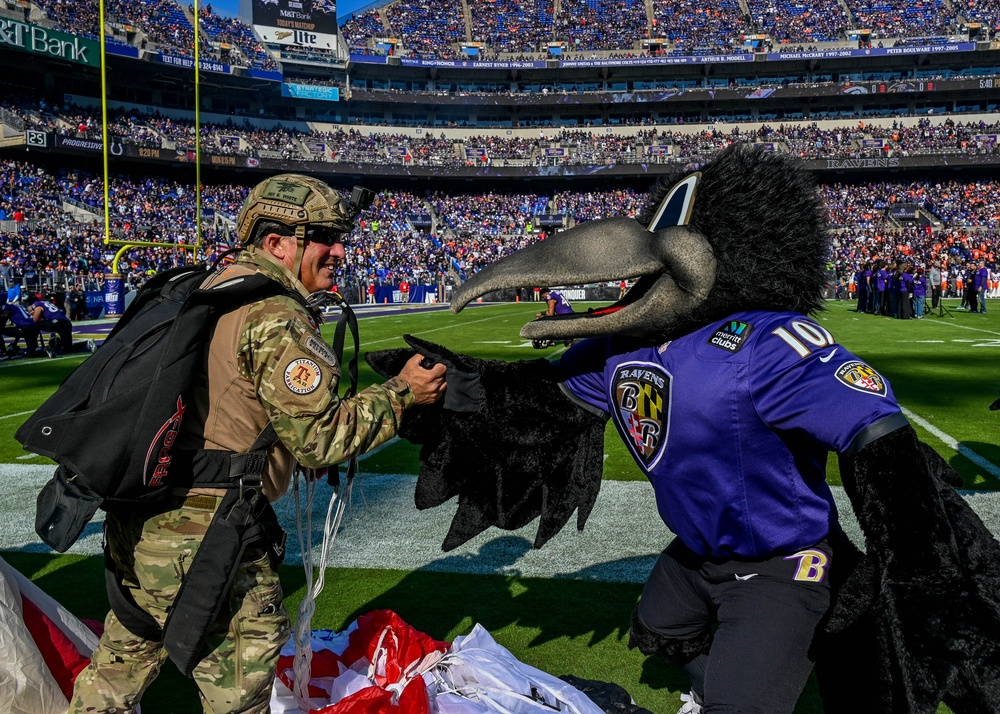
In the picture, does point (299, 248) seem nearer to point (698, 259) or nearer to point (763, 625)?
point (698, 259)

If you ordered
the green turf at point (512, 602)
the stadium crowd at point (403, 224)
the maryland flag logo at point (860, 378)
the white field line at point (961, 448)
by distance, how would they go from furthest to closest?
the stadium crowd at point (403, 224) < the white field line at point (961, 448) < the green turf at point (512, 602) < the maryland flag logo at point (860, 378)

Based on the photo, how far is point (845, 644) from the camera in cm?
211

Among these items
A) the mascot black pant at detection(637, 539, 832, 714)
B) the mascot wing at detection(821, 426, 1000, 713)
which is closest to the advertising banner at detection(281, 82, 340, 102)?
the mascot black pant at detection(637, 539, 832, 714)

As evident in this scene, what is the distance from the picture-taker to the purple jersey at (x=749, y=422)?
75.2 inches

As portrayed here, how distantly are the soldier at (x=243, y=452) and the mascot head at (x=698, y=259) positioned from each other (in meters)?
0.46

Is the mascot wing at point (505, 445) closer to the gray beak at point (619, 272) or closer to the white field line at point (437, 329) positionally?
the gray beak at point (619, 272)

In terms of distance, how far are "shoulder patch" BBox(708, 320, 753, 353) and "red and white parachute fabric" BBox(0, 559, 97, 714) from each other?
245 cm

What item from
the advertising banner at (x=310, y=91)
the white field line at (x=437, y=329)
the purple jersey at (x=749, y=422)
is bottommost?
A: the white field line at (x=437, y=329)

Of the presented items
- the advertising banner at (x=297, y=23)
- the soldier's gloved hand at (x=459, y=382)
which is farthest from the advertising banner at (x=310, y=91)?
the soldier's gloved hand at (x=459, y=382)

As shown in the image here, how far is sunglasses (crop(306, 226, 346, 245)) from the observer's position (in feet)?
8.47

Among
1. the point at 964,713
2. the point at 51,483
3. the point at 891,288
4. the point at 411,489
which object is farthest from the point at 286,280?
the point at 891,288

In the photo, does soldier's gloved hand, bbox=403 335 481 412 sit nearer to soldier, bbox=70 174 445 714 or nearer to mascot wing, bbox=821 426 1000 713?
soldier, bbox=70 174 445 714

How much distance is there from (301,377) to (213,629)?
0.79 metres

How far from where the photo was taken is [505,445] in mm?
2857
